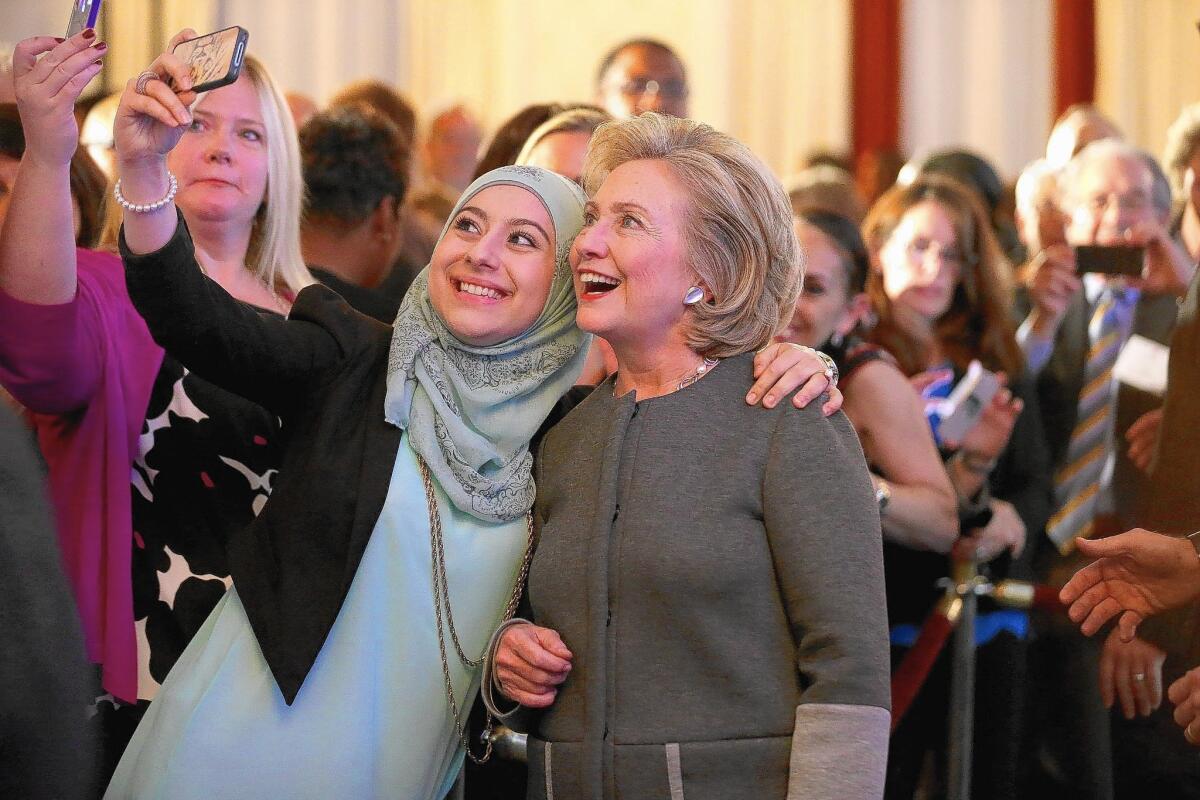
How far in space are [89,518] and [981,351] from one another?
2.55m

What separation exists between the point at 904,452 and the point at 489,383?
123 centimetres

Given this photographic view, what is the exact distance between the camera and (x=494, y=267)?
7.32ft

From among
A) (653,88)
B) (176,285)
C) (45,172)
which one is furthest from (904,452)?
(653,88)

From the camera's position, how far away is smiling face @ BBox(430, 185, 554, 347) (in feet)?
7.29

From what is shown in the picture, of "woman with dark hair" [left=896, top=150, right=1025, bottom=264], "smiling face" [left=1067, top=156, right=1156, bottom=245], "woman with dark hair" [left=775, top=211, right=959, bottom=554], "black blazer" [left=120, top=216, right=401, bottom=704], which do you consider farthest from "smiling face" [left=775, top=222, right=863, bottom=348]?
"woman with dark hair" [left=896, top=150, right=1025, bottom=264]

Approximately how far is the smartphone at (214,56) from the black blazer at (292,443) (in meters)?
0.21

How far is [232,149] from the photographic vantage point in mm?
2818

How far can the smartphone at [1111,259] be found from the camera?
382 cm

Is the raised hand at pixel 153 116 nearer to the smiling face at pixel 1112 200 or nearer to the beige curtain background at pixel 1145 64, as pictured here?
the smiling face at pixel 1112 200

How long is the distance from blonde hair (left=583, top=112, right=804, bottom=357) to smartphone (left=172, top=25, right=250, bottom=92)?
23.9 inches

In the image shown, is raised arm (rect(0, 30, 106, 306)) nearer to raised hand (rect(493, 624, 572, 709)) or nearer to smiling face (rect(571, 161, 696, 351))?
smiling face (rect(571, 161, 696, 351))

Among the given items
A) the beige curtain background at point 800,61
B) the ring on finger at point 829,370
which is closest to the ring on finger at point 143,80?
the ring on finger at point 829,370

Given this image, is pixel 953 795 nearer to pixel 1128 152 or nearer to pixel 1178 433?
pixel 1178 433

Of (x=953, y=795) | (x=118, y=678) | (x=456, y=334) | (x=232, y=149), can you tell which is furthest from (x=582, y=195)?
(x=953, y=795)
